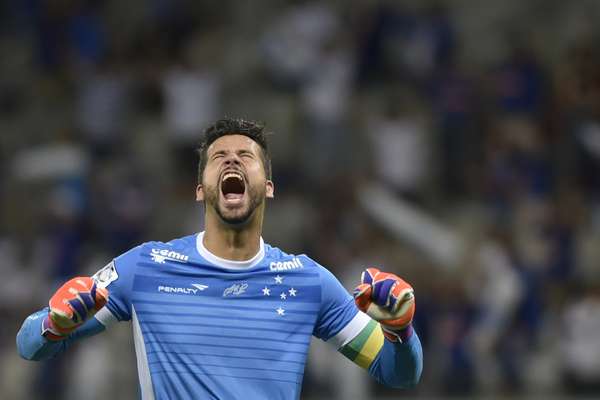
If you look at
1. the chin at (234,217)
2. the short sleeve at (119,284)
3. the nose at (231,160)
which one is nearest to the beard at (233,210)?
the chin at (234,217)

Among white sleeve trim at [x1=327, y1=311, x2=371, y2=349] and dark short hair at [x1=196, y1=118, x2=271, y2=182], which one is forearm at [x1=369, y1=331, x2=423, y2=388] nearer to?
white sleeve trim at [x1=327, y1=311, x2=371, y2=349]

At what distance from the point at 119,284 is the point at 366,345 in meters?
1.02

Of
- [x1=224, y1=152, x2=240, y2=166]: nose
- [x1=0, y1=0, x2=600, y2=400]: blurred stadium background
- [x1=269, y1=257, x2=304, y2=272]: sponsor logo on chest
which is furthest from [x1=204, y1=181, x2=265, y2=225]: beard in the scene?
[x1=0, y1=0, x2=600, y2=400]: blurred stadium background

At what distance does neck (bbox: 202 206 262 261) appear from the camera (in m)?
5.31

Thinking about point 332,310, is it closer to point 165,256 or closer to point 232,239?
point 232,239

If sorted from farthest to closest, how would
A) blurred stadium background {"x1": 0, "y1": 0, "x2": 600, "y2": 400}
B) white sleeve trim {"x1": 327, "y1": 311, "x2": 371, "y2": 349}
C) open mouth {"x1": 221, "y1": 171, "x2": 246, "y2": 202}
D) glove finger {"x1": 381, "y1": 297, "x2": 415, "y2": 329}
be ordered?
blurred stadium background {"x1": 0, "y1": 0, "x2": 600, "y2": 400}
white sleeve trim {"x1": 327, "y1": 311, "x2": 371, "y2": 349}
open mouth {"x1": 221, "y1": 171, "x2": 246, "y2": 202}
glove finger {"x1": 381, "y1": 297, "x2": 415, "y2": 329}

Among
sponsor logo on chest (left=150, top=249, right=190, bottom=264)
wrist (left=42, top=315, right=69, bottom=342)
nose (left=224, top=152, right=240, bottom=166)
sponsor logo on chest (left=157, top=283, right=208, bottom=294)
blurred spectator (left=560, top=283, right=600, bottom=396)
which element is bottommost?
wrist (left=42, top=315, right=69, bottom=342)

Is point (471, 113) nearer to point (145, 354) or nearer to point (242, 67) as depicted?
point (242, 67)

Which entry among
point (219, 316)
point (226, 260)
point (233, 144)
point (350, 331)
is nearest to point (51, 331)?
point (219, 316)

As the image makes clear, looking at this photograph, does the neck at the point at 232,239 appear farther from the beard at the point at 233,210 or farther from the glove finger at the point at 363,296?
the glove finger at the point at 363,296

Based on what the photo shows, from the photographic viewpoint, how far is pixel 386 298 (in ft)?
15.8

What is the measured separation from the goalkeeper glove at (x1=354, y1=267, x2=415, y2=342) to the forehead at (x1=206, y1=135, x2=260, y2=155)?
841 mm

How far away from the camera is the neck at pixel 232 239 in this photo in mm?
5309

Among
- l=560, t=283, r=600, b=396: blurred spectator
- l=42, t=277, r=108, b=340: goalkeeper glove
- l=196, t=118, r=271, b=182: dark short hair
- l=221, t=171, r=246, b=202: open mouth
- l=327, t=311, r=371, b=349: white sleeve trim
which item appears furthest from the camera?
l=560, t=283, r=600, b=396: blurred spectator
